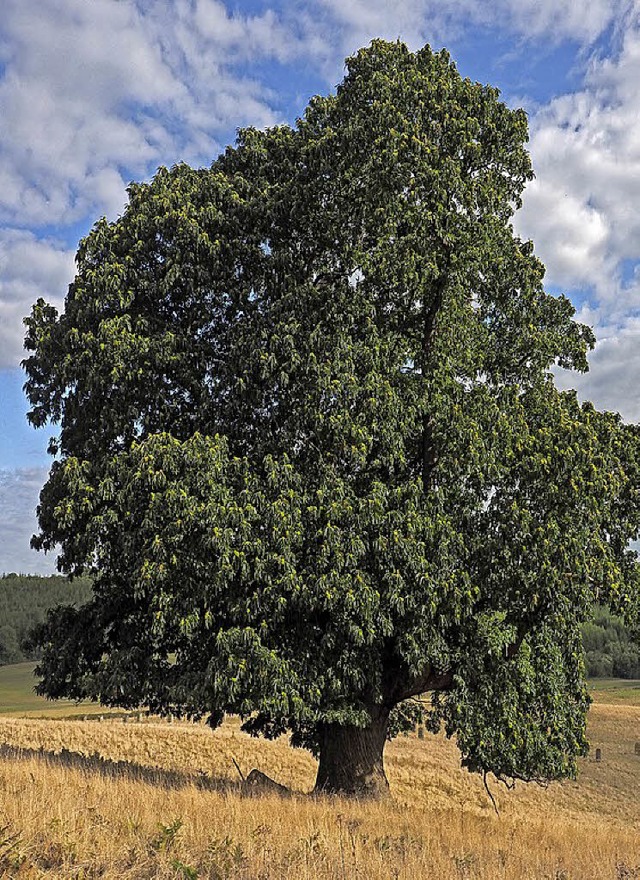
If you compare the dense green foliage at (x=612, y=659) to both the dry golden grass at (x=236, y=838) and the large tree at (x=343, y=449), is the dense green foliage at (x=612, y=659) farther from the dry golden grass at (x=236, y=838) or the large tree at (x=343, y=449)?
the dry golden grass at (x=236, y=838)

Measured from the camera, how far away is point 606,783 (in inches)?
1364

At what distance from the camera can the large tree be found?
1324 centimetres

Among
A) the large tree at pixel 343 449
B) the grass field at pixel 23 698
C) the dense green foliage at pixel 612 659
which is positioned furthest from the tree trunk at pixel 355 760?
the dense green foliage at pixel 612 659

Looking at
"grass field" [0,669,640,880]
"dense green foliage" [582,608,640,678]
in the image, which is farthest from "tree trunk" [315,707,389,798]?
"dense green foliage" [582,608,640,678]

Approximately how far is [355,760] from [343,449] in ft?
22.7

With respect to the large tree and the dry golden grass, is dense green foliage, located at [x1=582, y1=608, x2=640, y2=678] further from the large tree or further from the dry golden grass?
the dry golden grass

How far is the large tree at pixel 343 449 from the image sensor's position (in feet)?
43.4

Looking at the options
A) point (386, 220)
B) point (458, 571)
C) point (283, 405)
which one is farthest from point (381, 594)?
point (386, 220)

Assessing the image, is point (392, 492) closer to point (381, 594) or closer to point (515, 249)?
point (381, 594)

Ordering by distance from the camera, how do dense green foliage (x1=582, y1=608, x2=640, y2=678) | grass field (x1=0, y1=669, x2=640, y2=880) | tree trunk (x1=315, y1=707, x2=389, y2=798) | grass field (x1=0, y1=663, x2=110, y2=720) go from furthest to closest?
dense green foliage (x1=582, y1=608, x2=640, y2=678), grass field (x1=0, y1=663, x2=110, y2=720), tree trunk (x1=315, y1=707, x2=389, y2=798), grass field (x1=0, y1=669, x2=640, y2=880)

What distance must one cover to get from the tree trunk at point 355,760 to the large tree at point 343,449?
0.18ft

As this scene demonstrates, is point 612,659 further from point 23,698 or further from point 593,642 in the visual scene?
point 23,698

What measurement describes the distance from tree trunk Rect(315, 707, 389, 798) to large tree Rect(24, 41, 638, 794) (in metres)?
0.06

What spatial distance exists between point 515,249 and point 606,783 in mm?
28319
